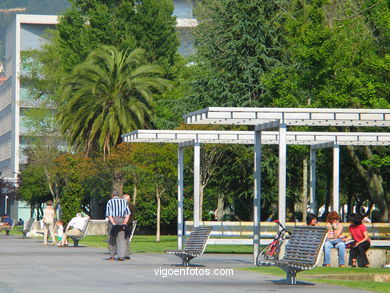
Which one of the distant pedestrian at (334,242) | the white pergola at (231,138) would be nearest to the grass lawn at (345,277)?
the distant pedestrian at (334,242)

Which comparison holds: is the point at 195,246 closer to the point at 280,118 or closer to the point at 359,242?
the point at 280,118

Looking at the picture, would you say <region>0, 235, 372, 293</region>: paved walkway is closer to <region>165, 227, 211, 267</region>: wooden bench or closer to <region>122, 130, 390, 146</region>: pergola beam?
<region>165, 227, 211, 267</region>: wooden bench

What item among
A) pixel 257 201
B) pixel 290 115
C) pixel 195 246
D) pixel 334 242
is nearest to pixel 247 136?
pixel 257 201

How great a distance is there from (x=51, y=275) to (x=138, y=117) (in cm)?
3389

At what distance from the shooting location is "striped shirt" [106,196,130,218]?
2558 centimetres

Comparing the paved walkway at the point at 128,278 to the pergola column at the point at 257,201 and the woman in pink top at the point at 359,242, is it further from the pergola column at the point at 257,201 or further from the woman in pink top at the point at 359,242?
the woman in pink top at the point at 359,242

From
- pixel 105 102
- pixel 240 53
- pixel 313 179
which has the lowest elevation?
pixel 313 179

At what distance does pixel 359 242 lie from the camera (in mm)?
22641

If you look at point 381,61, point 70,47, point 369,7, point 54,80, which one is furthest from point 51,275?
point 54,80

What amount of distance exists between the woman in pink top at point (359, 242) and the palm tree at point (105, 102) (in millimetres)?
28898

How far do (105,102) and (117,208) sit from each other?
27.2 meters

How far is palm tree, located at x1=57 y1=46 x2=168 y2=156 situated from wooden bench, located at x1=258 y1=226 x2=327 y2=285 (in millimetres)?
34767

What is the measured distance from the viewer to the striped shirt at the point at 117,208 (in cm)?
2558

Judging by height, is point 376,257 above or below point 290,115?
below
